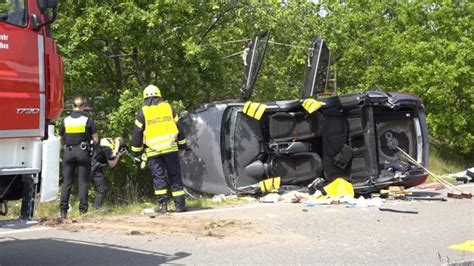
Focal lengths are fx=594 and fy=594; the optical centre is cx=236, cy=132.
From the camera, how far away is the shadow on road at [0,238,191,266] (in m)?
5.43

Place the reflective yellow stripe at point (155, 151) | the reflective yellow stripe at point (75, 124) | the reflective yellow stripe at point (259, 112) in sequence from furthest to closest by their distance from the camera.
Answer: the reflective yellow stripe at point (259, 112)
the reflective yellow stripe at point (155, 151)
the reflective yellow stripe at point (75, 124)

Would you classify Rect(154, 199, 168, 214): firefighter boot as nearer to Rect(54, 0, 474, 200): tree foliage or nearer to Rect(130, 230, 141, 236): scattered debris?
Rect(130, 230, 141, 236): scattered debris

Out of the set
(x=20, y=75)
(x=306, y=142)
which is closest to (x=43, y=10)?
(x=20, y=75)

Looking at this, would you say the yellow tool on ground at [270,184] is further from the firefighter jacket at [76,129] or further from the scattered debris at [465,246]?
the scattered debris at [465,246]

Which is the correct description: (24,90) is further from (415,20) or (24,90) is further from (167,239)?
→ (415,20)

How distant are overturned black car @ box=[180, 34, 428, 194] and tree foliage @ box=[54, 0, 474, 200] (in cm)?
217

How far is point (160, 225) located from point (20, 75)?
3322mm

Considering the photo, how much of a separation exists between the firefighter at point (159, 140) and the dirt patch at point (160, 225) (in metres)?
0.59

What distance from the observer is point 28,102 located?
176 inches

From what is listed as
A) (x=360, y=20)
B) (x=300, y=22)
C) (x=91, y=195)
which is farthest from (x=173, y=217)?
(x=360, y=20)

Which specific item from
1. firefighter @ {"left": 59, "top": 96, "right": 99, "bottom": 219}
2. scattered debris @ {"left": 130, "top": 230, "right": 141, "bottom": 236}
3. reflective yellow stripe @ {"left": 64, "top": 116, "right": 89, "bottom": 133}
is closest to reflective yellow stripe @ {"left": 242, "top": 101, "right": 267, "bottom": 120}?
firefighter @ {"left": 59, "top": 96, "right": 99, "bottom": 219}

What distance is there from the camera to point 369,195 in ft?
33.4

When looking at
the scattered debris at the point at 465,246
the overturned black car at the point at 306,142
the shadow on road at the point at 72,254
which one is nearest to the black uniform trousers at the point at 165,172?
the overturned black car at the point at 306,142

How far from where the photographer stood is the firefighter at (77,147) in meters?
8.01
